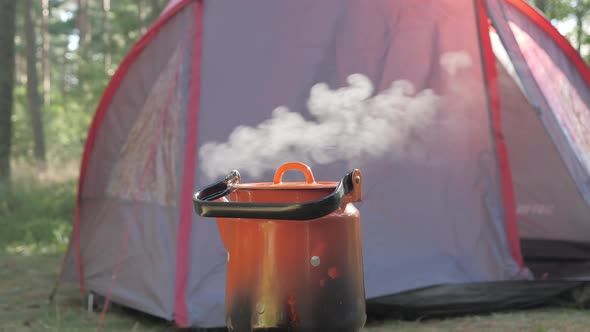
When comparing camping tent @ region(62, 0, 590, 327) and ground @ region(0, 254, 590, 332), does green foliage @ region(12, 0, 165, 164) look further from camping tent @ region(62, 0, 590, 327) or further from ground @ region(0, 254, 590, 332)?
camping tent @ region(62, 0, 590, 327)

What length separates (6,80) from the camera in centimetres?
786

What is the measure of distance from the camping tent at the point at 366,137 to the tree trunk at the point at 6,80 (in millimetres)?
4770

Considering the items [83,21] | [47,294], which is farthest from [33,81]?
[83,21]

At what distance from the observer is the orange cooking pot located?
182 cm

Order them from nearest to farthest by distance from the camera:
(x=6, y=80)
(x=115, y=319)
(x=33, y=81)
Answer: (x=115, y=319) → (x=6, y=80) → (x=33, y=81)

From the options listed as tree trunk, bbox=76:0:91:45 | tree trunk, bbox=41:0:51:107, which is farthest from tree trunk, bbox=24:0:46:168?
tree trunk, bbox=76:0:91:45

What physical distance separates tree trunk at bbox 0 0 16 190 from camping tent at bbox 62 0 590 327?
477 centimetres

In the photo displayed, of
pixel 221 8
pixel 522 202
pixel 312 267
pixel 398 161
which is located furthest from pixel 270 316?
pixel 522 202

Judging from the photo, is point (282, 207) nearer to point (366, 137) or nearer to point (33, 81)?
point (366, 137)

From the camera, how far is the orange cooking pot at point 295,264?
1.82 metres

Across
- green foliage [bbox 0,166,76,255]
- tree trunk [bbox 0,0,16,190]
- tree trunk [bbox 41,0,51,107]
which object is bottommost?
green foliage [bbox 0,166,76,255]

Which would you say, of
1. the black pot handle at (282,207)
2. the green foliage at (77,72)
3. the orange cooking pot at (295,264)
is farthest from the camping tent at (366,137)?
the green foliage at (77,72)

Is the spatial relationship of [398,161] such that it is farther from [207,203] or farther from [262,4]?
[207,203]

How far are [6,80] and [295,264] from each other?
702 centimetres
